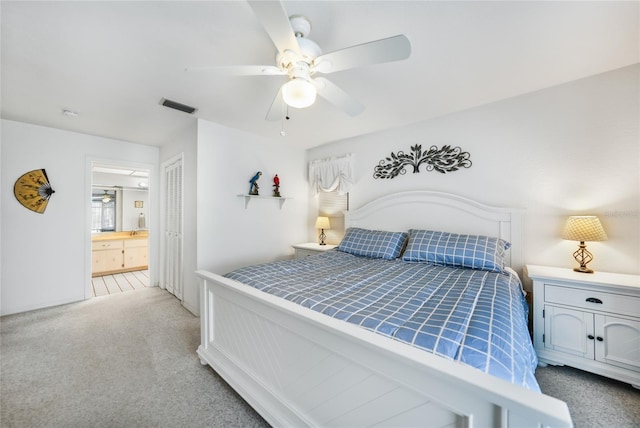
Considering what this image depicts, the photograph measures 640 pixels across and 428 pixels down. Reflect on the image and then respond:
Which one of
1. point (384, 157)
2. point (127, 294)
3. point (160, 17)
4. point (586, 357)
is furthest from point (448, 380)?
point (127, 294)

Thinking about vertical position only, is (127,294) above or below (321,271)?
below

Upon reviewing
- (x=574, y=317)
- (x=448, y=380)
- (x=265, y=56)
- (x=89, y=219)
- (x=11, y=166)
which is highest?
(x=265, y=56)

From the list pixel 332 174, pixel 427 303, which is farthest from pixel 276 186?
pixel 427 303

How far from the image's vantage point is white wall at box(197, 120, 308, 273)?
9.86 ft

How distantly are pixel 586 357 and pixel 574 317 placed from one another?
29 cm

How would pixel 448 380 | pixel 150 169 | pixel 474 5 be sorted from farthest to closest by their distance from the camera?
pixel 150 169
pixel 474 5
pixel 448 380

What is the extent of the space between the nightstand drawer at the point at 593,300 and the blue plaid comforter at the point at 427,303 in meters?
0.27

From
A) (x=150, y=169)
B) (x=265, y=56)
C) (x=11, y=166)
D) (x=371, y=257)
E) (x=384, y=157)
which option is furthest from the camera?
(x=150, y=169)

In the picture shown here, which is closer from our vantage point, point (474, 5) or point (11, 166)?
point (474, 5)

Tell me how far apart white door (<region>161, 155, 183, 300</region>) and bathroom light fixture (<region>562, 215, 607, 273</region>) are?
4194 millimetres

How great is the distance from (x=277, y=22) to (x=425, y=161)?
7.96 feet

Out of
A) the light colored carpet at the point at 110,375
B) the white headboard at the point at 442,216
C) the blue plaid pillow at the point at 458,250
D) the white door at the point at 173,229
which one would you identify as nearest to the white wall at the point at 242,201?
the white door at the point at 173,229

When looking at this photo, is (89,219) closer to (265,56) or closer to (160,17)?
(160,17)

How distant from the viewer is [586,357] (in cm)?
184
